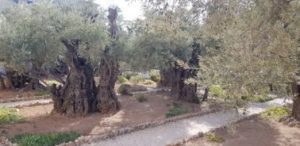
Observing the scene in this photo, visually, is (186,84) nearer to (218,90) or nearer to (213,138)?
(218,90)

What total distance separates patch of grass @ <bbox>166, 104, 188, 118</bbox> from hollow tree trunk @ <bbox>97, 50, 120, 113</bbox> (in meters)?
2.65

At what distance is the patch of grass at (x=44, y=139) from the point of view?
13.3m

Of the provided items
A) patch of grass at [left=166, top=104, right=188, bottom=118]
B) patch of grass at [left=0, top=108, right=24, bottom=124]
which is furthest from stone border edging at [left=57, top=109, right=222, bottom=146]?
patch of grass at [left=0, top=108, right=24, bottom=124]

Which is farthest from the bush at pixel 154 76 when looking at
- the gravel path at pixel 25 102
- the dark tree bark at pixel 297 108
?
the dark tree bark at pixel 297 108

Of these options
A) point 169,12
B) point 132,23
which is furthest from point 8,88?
point 169,12

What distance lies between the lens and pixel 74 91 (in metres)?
18.2

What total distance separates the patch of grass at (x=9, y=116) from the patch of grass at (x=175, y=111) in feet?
22.5

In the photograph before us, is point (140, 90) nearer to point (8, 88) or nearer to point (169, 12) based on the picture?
point (8, 88)

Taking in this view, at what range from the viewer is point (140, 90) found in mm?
28219

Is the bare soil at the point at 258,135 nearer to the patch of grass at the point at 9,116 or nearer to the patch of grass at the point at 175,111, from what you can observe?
the patch of grass at the point at 175,111

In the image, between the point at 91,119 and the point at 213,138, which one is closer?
the point at 213,138

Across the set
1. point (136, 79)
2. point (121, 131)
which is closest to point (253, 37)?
point (121, 131)

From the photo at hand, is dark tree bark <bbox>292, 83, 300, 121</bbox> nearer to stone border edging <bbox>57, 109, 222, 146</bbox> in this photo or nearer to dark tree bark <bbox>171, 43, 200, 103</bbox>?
stone border edging <bbox>57, 109, 222, 146</bbox>

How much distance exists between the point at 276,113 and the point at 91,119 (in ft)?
32.3
